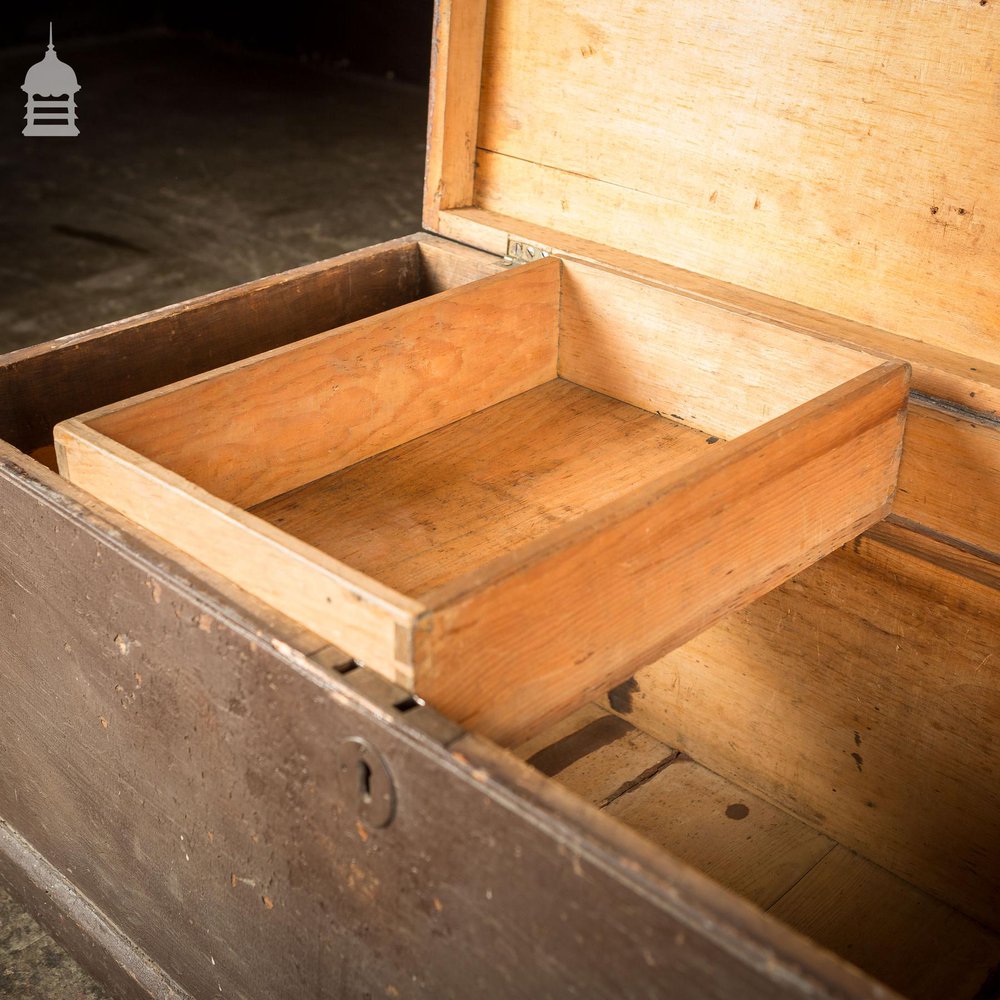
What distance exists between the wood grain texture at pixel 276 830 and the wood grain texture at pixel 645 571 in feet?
0.38

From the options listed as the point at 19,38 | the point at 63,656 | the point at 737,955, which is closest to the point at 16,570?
the point at 63,656

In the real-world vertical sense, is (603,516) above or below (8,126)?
above

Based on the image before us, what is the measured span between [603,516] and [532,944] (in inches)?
14.4

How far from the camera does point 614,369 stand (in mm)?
1755

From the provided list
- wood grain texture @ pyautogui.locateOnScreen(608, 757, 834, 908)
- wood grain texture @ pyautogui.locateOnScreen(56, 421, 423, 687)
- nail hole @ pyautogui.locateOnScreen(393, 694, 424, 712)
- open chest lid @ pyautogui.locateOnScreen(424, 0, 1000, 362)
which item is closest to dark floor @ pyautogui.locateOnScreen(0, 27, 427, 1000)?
open chest lid @ pyautogui.locateOnScreen(424, 0, 1000, 362)

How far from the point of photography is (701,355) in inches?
64.6

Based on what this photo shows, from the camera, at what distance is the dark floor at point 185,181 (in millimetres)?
4199

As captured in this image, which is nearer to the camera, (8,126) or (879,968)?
(879,968)

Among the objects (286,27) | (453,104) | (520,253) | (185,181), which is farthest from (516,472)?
(286,27)

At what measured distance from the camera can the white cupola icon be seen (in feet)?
19.8

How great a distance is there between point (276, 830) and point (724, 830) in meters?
0.93

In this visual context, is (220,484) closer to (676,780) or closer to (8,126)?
(676,780)

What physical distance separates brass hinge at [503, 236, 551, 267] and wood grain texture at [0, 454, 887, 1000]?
0.84 meters

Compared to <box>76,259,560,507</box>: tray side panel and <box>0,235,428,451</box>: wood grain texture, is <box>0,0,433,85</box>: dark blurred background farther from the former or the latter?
<box>76,259,560,507</box>: tray side panel
